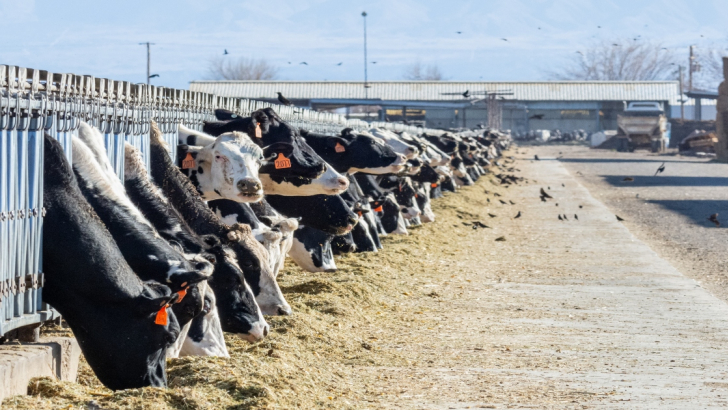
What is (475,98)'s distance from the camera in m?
101

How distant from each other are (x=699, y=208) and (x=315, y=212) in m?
14.0

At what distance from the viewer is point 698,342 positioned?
937 centimetres

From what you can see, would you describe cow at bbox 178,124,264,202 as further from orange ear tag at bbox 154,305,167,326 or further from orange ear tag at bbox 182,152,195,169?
orange ear tag at bbox 154,305,167,326

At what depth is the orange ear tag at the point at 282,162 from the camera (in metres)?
10.9

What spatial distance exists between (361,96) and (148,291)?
97.8 metres

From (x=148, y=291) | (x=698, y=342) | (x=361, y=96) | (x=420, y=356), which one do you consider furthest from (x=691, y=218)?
(x=361, y=96)

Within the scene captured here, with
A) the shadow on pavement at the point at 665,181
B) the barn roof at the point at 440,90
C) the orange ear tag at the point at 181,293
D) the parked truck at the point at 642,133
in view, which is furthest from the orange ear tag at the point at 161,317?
the barn roof at the point at 440,90

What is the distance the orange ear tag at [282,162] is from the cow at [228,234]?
187 cm

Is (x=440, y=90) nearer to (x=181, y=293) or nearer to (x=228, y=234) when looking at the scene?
(x=228, y=234)

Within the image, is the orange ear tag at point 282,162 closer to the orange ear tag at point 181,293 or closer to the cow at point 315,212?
the cow at point 315,212

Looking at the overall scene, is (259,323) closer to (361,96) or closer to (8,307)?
(8,307)

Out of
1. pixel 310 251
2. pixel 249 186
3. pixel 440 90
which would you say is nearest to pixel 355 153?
pixel 310 251

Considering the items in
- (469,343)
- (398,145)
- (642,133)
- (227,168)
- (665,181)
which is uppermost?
(642,133)

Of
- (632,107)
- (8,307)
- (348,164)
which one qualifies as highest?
(632,107)
